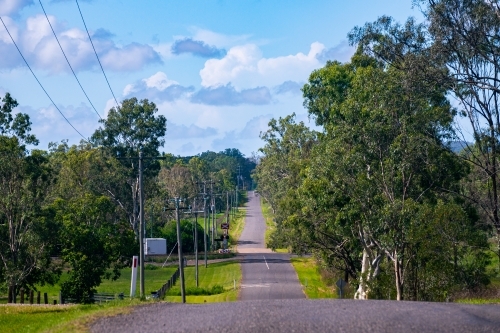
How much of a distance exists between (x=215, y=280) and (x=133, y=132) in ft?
54.0

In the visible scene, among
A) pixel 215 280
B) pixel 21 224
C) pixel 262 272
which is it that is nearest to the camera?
pixel 21 224

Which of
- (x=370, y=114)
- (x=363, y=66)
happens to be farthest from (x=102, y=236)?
(x=370, y=114)

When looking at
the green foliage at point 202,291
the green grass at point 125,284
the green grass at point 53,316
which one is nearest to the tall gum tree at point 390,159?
the green grass at point 53,316

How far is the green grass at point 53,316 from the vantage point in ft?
50.4

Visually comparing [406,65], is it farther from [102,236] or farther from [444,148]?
[102,236]

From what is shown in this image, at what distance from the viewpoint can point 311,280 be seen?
232ft

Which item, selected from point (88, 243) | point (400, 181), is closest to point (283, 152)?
point (88, 243)

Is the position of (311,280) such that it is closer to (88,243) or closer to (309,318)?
(88,243)

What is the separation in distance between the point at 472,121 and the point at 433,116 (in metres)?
1.74

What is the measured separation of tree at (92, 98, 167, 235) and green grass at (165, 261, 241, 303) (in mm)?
8880

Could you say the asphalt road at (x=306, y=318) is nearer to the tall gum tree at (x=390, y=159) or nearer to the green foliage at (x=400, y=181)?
the green foliage at (x=400, y=181)

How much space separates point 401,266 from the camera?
127ft

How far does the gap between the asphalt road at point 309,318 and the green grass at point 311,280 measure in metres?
39.2

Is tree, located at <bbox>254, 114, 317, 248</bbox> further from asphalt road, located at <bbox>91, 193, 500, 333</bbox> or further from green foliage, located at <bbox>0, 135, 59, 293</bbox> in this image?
asphalt road, located at <bbox>91, 193, 500, 333</bbox>
